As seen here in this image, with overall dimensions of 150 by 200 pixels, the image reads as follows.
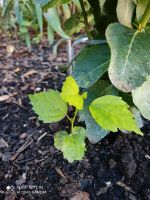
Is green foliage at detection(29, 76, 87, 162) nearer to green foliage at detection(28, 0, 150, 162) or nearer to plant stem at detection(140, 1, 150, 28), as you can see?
green foliage at detection(28, 0, 150, 162)

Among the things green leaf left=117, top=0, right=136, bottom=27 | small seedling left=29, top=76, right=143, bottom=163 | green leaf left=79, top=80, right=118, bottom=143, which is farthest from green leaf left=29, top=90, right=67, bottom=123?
green leaf left=117, top=0, right=136, bottom=27

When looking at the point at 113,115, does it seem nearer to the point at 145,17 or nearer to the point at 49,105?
the point at 49,105

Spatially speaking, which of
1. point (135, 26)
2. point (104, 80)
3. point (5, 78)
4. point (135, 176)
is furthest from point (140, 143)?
point (5, 78)

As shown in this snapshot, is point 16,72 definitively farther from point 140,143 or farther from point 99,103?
point 99,103

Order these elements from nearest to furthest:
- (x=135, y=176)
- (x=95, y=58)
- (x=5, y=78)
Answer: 1. (x=95, y=58)
2. (x=135, y=176)
3. (x=5, y=78)

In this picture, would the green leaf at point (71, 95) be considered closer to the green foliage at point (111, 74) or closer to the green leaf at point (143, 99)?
the green foliage at point (111, 74)

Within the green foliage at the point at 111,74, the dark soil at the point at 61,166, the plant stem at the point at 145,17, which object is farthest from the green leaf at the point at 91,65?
the dark soil at the point at 61,166

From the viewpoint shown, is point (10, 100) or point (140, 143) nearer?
point (140, 143)

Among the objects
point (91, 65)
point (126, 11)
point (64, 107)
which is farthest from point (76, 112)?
point (126, 11)
